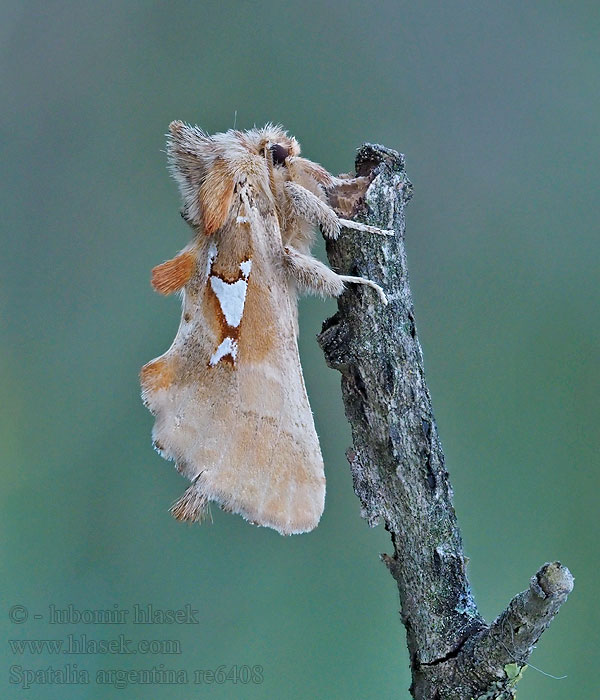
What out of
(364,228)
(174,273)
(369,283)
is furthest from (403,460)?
(174,273)

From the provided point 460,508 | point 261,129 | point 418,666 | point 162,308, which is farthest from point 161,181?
point 418,666

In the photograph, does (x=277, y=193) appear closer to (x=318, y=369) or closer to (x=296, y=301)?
(x=296, y=301)

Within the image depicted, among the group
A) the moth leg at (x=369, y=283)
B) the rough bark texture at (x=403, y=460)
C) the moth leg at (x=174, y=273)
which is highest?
the moth leg at (x=174, y=273)

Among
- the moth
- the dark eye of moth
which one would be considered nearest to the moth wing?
the moth

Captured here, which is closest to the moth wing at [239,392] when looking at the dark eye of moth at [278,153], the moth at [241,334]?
the moth at [241,334]

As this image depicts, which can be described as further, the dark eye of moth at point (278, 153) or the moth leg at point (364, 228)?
the dark eye of moth at point (278, 153)

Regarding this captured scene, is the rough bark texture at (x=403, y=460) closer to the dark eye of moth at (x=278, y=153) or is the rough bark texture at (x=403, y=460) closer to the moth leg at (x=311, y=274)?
the moth leg at (x=311, y=274)

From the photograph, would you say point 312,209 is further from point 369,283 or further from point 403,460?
point 403,460
